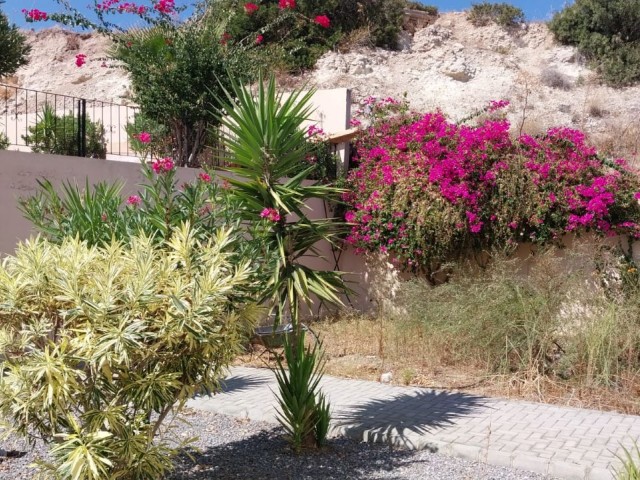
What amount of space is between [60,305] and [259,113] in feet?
7.23

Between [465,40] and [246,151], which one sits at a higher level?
[465,40]

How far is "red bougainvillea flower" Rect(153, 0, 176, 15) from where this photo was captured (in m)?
11.6

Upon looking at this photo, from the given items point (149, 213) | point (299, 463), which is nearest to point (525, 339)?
point (299, 463)

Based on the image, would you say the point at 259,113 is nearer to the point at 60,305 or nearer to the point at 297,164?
the point at 297,164

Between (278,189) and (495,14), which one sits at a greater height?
(495,14)

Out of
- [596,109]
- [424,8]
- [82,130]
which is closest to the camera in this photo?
[82,130]

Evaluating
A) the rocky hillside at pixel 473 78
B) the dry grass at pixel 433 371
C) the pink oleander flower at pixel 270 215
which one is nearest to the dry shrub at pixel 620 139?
the rocky hillside at pixel 473 78

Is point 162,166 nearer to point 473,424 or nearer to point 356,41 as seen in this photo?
point 473,424

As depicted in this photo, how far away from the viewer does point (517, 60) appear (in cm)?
2406

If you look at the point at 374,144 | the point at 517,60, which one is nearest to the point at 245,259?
the point at 374,144

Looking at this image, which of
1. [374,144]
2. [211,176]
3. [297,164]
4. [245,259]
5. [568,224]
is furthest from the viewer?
[374,144]

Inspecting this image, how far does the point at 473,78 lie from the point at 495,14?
15.5ft

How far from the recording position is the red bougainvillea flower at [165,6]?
11.6 m

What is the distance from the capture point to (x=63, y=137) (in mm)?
13102
